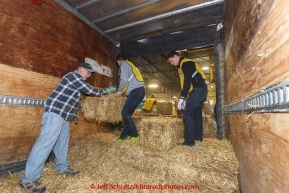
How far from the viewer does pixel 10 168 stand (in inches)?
99.2

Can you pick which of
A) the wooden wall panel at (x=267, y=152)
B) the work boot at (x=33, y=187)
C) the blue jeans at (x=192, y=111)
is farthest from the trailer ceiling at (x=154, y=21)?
the work boot at (x=33, y=187)

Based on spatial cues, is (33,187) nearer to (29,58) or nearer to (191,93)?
(29,58)

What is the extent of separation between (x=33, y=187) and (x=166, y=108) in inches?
288

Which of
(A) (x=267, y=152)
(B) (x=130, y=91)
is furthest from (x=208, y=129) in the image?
(A) (x=267, y=152)

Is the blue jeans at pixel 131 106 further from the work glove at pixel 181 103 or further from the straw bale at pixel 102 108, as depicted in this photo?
the work glove at pixel 181 103

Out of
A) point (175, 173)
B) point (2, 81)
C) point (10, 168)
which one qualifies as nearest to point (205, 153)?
point (175, 173)

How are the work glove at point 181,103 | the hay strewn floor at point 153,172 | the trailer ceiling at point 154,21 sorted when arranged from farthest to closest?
1. the trailer ceiling at point 154,21
2. the work glove at point 181,103
3. the hay strewn floor at point 153,172

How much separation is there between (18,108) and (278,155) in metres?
3.52

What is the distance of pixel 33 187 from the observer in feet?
6.86

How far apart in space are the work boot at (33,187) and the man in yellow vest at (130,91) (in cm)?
165

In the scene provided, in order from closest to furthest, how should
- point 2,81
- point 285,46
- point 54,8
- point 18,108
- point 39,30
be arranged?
point 285,46, point 2,81, point 18,108, point 39,30, point 54,8

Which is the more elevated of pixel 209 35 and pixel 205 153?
pixel 209 35

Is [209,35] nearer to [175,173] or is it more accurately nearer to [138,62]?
[175,173]

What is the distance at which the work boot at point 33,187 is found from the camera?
2.06 meters
